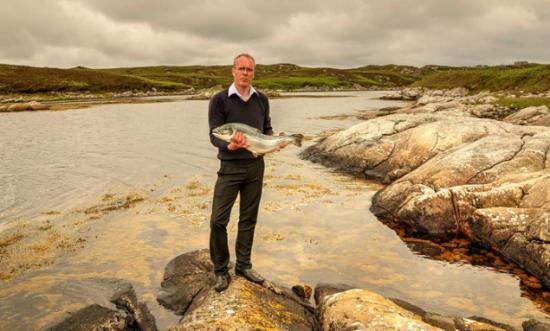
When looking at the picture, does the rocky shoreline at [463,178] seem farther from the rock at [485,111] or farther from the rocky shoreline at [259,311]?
the rock at [485,111]

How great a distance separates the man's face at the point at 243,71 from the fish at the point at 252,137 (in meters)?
0.84

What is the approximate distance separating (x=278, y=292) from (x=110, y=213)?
10.4 m

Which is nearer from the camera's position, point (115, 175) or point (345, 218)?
point (345, 218)

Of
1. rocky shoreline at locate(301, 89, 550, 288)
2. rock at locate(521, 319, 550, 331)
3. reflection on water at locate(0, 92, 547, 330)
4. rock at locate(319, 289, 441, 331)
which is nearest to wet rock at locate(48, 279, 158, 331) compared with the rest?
reflection on water at locate(0, 92, 547, 330)

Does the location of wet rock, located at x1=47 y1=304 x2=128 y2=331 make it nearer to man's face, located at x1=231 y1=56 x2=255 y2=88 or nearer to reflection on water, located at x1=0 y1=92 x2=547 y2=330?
reflection on water, located at x1=0 y1=92 x2=547 y2=330

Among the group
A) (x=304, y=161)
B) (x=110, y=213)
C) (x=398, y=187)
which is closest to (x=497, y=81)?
Answer: (x=304, y=161)

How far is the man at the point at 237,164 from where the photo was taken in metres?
7.66

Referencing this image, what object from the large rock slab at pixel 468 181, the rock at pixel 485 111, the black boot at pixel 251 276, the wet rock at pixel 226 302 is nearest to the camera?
the wet rock at pixel 226 302

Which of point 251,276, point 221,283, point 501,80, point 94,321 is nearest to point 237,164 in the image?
point 221,283

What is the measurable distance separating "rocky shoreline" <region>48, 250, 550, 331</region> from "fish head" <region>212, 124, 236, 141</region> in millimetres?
3098

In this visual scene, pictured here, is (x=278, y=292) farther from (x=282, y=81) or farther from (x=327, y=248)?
(x=282, y=81)

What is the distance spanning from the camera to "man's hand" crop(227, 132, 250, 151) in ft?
23.4

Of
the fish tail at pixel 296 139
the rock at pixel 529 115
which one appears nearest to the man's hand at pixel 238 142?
the fish tail at pixel 296 139

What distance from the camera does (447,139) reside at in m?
22.0
